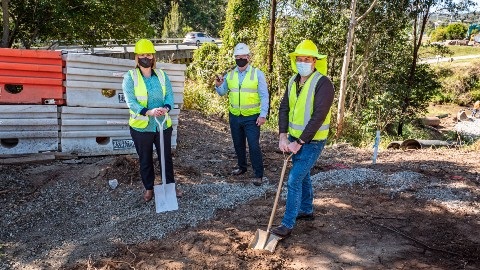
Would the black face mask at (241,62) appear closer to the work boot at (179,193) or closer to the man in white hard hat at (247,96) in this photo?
the man in white hard hat at (247,96)

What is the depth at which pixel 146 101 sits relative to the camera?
4723mm

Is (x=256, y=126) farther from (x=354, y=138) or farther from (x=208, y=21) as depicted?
(x=208, y=21)

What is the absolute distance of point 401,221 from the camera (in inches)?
182

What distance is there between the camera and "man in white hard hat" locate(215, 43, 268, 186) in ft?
18.2

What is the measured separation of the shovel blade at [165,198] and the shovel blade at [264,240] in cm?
120

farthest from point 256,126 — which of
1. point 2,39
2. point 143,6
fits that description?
point 2,39

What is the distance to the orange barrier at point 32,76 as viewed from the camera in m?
5.82

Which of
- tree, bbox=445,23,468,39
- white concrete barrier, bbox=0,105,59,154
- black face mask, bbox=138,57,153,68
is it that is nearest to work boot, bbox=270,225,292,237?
black face mask, bbox=138,57,153,68

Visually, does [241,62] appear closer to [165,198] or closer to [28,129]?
[165,198]

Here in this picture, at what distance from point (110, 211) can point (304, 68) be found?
9.05ft

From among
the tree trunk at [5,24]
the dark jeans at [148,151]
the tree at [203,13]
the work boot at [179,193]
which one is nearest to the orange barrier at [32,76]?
the dark jeans at [148,151]

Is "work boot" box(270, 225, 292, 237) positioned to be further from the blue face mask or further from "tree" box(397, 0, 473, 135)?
"tree" box(397, 0, 473, 135)

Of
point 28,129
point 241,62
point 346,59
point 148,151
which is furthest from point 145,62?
point 346,59

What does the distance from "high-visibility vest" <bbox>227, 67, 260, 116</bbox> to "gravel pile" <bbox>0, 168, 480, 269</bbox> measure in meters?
1.04
